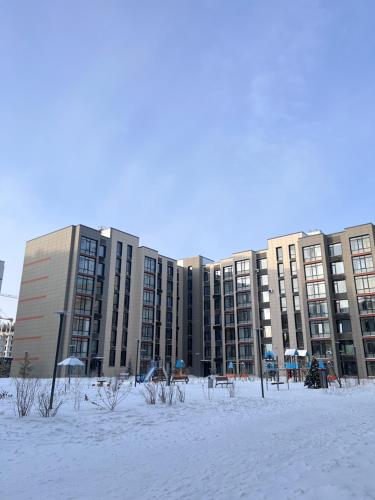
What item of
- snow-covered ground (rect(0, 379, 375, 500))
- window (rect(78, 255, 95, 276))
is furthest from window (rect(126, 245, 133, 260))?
snow-covered ground (rect(0, 379, 375, 500))

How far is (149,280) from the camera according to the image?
69.7 metres

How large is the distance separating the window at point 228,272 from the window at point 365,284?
24.0 metres

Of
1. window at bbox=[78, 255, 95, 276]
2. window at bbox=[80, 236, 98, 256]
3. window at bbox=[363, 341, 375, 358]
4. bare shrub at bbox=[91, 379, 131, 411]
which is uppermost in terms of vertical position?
window at bbox=[80, 236, 98, 256]

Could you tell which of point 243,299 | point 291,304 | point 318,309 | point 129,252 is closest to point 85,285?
point 129,252

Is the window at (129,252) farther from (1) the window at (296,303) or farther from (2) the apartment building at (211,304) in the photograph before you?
(1) the window at (296,303)

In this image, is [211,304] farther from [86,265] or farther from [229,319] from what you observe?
[86,265]

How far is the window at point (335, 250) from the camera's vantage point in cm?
6175

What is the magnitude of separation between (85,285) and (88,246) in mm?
5912

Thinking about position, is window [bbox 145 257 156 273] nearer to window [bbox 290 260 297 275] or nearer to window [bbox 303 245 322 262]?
window [bbox 290 260 297 275]

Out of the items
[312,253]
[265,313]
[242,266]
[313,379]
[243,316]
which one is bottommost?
[313,379]

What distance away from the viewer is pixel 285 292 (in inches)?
2596

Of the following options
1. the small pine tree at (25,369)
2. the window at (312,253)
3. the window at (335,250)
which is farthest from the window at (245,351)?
the small pine tree at (25,369)

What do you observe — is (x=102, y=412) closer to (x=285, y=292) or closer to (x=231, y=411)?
(x=231, y=411)

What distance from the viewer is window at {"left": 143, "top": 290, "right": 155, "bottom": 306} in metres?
68.1
